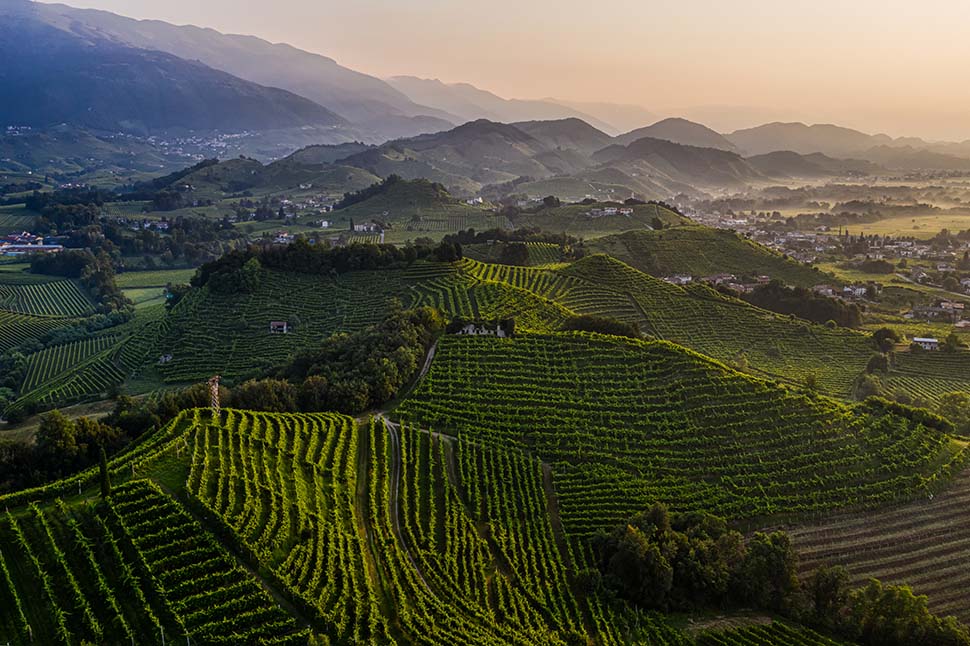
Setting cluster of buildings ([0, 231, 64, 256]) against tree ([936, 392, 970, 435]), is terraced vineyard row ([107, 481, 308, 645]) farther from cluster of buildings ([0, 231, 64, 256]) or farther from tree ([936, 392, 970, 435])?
cluster of buildings ([0, 231, 64, 256])

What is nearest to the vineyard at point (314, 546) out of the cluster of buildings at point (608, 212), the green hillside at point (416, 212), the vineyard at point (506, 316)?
the vineyard at point (506, 316)

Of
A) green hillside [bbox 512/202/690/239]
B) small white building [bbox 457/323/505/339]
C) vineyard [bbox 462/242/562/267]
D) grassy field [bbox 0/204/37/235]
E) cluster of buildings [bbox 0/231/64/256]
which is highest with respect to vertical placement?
green hillside [bbox 512/202/690/239]

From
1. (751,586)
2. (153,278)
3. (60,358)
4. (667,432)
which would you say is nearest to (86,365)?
(60,358)

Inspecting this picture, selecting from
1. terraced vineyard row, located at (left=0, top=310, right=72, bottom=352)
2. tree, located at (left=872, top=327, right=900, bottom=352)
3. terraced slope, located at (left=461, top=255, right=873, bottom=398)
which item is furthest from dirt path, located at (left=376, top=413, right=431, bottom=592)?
terraced vineyard row, located at (left=0, top=310, right=72, bottom=352)

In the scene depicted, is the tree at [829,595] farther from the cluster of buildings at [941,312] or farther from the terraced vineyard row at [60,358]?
the cluster of buildings at [941,312]

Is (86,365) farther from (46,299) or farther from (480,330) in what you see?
(480,330)

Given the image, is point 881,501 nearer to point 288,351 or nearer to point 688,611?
point 688,611
